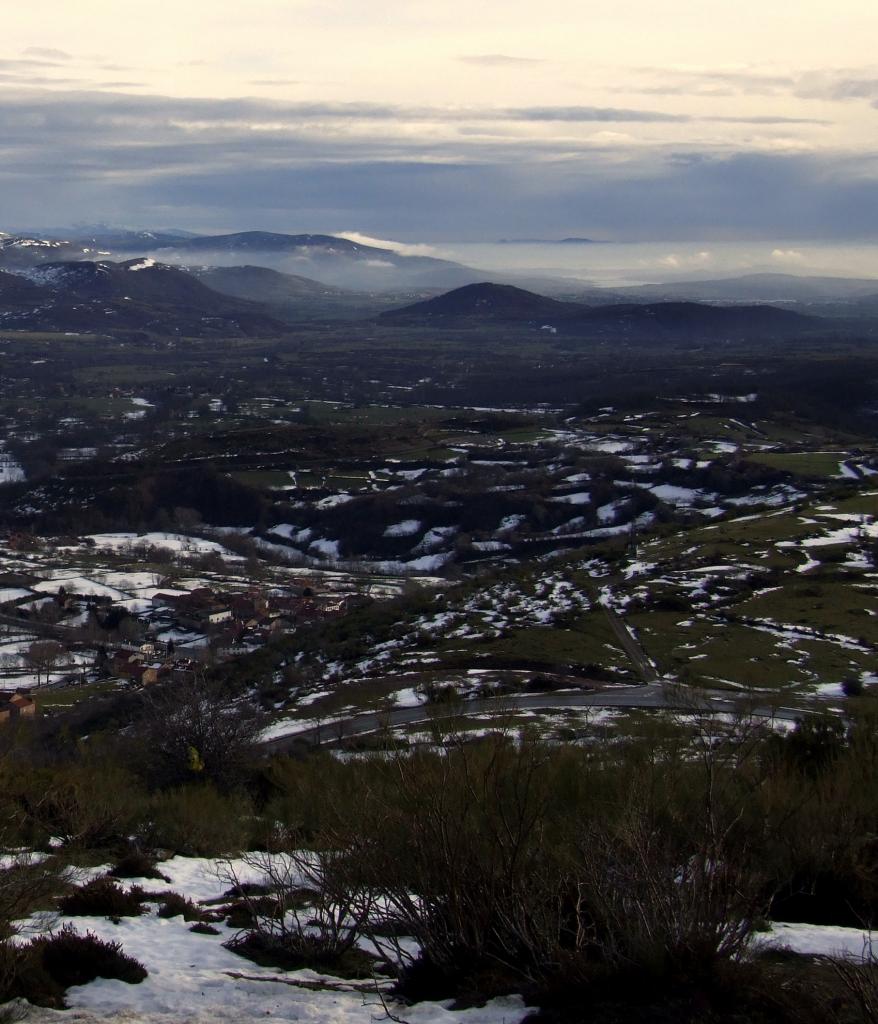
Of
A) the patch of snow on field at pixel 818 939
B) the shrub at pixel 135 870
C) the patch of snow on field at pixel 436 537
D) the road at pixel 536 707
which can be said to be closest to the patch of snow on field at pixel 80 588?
the patch of snow on field at pixel 436 537

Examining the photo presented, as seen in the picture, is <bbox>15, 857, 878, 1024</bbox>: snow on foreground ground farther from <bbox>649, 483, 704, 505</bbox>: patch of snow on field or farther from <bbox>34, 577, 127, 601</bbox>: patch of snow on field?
<bbox>649, 483, 704, 505</bbox>: patch of snow on field

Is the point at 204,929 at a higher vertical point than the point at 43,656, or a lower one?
higher

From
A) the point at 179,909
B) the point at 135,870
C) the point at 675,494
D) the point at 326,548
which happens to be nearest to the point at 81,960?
the point at 179,909

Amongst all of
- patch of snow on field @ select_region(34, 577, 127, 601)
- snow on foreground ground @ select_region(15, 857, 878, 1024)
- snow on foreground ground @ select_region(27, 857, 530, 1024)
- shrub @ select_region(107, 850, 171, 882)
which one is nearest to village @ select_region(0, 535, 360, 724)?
patch of snow on field @ select_region(34, 577, 127, 601)

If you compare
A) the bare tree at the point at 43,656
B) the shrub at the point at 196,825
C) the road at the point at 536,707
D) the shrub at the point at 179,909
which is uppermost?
the shrub at the point at 179,909

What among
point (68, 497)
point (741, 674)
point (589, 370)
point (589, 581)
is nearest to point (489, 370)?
point (589, 370)

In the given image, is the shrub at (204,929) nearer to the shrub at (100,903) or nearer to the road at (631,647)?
the shrub at (100,903)

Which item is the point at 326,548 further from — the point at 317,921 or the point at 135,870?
the point at 317,921
